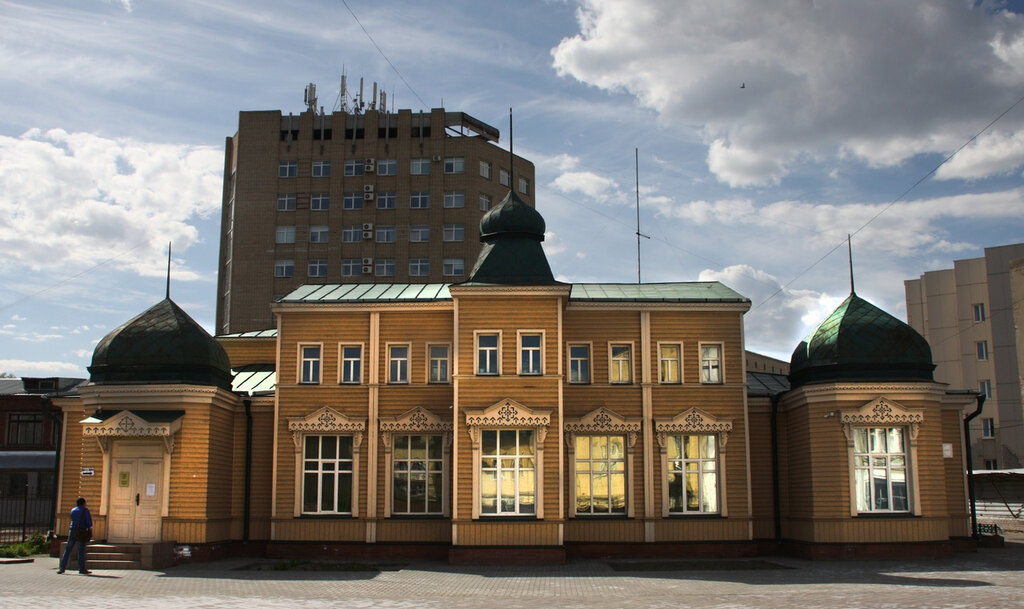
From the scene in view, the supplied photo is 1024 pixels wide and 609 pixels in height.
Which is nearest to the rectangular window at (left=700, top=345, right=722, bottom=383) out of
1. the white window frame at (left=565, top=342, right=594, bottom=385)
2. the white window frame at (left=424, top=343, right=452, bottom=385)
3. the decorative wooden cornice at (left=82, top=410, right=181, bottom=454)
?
the white window frame at (left=565, top=342, right=594, bottom=385)

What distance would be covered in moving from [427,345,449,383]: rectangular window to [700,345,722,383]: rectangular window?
22.8 feet

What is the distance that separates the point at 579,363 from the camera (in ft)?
87.0

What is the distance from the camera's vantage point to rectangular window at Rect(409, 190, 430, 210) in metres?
64.7

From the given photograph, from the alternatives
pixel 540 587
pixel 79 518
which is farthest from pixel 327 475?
pixel 540 587

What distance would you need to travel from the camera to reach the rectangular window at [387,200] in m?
64.7

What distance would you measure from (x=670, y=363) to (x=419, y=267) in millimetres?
39149

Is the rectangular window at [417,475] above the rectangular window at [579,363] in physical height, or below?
below

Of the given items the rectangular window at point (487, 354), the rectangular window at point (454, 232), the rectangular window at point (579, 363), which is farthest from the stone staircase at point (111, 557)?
the rectangular window at point (454, 232)

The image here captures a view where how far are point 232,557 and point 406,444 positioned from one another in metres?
5.42

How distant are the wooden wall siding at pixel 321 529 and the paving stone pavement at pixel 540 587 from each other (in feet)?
5.29

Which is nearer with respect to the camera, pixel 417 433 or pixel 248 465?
pixel 417 433

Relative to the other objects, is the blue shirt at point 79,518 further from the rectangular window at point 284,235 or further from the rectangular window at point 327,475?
the rectangular window at point 284,235

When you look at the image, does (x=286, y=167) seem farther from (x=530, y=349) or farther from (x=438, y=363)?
(x=530, y=349)

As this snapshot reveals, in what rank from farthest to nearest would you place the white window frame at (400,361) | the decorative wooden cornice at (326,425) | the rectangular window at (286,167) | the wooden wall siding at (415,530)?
the rectangular window at (286,167)
the white window frame at (400,361)
the decorative wooden cornice at (326,425)
the wooden wall siding at (415,530)
